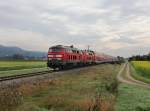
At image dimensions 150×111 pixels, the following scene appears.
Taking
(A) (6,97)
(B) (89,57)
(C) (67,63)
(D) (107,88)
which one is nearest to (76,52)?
(C) (67,63)

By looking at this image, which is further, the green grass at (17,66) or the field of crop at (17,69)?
the green grass at (17,66)

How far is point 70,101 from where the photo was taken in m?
17.1

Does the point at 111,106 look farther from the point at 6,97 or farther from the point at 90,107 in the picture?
the point at 6,97

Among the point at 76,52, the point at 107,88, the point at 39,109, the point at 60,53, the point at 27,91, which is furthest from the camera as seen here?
the point at 76,52

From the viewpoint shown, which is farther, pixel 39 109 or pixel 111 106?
pixel 111 106

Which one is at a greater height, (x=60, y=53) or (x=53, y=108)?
(x=60, y=53)

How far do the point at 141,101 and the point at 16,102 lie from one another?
752 cm

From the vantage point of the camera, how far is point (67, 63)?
54.0 m

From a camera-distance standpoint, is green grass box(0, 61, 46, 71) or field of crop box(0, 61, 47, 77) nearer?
field of crop box(0, 61, 47, 77)

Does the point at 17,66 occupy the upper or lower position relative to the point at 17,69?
upper

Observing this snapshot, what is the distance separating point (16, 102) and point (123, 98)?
747 cm

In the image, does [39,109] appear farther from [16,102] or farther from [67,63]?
[67,63]

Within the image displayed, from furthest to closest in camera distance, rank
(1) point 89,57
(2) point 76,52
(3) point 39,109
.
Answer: (1) point 89,57 → (2) point 76,52 → (3) point 39,109

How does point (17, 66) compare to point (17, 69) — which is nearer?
point (17, 69)
